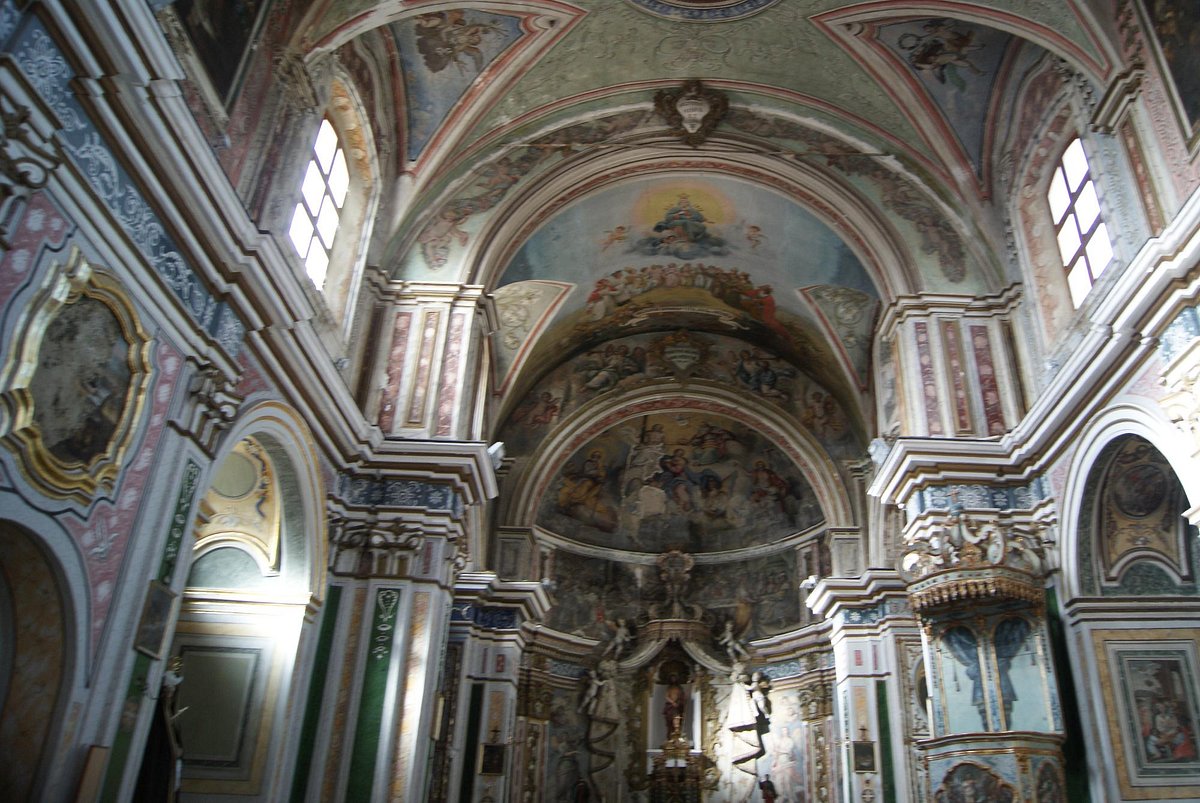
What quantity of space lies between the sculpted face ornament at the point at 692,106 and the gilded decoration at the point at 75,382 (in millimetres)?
8647

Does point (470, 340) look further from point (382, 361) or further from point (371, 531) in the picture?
point (371, 531)

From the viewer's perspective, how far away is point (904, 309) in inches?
517

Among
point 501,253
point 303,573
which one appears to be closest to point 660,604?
point 501,253

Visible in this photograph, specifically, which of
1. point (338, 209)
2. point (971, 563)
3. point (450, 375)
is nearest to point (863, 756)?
point (971, 563)

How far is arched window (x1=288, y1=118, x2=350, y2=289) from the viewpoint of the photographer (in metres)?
11.1

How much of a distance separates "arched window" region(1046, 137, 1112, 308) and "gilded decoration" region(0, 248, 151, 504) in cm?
945

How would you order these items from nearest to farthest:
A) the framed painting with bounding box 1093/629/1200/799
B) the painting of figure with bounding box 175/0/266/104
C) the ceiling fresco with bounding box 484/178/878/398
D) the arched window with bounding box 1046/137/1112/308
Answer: the painting of figure with bounding box 175/0/266/104 → the framed painting with bounding box 1093/629/1200/799 → the arched window with bounding box 1046/137/1112/308 → the ceiling fresco with bounding box 484/178/878/398

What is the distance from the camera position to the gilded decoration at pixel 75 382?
243 inches

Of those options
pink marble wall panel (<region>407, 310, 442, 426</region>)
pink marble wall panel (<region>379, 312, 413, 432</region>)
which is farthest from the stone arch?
pink marble wall panel (<region>379, 312, 413, 432</region>)

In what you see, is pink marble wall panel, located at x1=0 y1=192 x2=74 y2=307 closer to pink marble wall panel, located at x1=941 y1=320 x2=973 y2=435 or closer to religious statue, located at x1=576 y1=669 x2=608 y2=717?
pink marble wall panel, located at x1=941 y1=320 x2=973 y2=435

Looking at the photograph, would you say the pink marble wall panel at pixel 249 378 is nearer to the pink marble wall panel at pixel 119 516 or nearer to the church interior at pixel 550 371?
the church interior at pixel 550 371

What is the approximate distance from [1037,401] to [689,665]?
10.9 m

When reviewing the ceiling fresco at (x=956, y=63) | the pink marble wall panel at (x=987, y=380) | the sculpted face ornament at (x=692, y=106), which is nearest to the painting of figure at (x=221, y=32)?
the sculpted face ornament at (x=692, y=106)

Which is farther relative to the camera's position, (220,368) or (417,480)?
(417,480)
